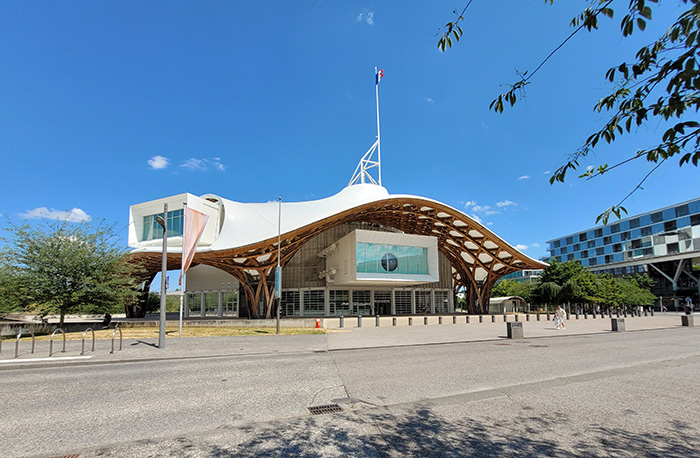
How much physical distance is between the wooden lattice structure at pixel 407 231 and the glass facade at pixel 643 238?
39.8 meters

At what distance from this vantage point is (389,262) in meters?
42.8

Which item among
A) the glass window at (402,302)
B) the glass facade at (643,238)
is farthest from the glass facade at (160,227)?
the glass facade at (643,238)

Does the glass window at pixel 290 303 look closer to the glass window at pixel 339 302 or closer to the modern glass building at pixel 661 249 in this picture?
the glass window at pixel 339 302

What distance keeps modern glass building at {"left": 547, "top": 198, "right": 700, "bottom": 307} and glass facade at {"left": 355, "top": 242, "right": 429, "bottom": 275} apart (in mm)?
53986

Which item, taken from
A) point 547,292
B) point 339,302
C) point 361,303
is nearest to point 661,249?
point 547,292

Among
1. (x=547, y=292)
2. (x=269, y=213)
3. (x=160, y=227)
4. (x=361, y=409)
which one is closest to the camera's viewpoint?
(x=361, y=409)

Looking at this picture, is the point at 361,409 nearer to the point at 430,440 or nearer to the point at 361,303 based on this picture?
the point at 430,440

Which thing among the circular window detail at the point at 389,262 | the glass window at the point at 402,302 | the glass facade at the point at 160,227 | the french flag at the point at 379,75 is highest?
the french flag at the point at 379,75

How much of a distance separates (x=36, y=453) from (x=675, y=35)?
7780mm

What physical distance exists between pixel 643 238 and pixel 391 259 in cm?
6607

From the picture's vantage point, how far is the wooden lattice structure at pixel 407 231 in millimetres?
37469

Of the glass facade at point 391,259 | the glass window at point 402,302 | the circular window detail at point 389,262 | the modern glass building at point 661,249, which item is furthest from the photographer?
the modern glass building at point 661,249

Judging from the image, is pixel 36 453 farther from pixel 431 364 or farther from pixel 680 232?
pixel 680 232

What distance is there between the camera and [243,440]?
483 centimetres
